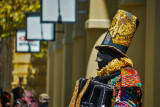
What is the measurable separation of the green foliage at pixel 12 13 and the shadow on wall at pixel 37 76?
3848mm

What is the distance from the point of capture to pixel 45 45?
957 inches

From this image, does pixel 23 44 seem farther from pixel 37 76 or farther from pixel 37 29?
pixel 37 76

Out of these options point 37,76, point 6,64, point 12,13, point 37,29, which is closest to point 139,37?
point 37,29

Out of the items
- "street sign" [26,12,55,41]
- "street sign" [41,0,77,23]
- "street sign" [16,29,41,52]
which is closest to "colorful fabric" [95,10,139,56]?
"street sign" [41,0,77,23]

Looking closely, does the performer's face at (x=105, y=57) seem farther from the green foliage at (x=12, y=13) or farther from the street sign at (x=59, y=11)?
the green foliage at (x=12, y=13)

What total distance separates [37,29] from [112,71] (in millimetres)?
10878

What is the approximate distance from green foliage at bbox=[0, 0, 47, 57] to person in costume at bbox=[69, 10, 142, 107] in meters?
15.9

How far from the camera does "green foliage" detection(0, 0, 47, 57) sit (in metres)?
22.5

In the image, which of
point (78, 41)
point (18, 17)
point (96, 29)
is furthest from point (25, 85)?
point (96, 29)

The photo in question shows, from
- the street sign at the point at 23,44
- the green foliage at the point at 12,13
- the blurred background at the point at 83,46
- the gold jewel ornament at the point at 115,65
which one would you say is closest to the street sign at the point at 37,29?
the blurred background at the point at 83,46

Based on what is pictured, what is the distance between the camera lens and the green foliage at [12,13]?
2245cm

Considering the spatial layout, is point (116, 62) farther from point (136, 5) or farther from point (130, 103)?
point (136, 5)

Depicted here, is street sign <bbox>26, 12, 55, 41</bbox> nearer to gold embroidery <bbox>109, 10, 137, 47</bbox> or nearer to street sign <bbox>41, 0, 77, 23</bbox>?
street sign <bbox>41, 0, 77, 23</bbox>

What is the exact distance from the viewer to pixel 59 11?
12734 mm
